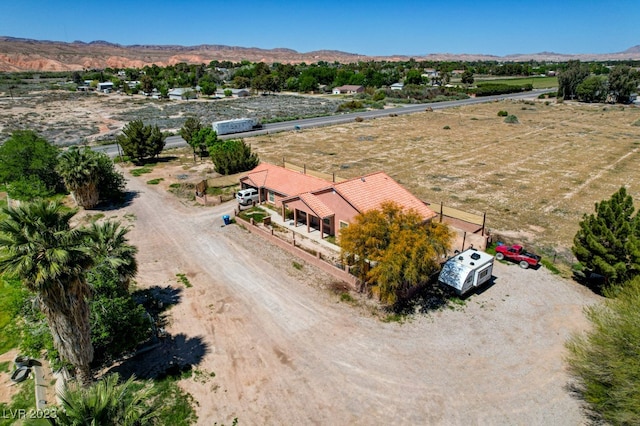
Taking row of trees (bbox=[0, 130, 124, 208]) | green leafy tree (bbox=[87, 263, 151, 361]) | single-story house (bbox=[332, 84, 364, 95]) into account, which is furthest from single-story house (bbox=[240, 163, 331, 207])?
single-story house (bbox=[332, 84, 364, 95])

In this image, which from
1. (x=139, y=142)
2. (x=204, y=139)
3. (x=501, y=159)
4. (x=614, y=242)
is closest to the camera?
(x=614, y=242)

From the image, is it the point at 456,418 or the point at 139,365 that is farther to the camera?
the point at 139,365

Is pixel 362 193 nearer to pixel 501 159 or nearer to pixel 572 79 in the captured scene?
pixel 501 159

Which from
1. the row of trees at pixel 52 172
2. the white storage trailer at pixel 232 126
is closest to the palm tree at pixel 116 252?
the row of trees at pixel 52 172

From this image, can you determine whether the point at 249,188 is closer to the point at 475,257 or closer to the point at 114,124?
the point at 475,257

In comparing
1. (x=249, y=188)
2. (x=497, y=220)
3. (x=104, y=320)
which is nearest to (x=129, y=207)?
(x=249, y=188)

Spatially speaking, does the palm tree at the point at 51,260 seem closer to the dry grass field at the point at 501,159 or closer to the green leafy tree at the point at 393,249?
the green leafy tree at the point at 393,249

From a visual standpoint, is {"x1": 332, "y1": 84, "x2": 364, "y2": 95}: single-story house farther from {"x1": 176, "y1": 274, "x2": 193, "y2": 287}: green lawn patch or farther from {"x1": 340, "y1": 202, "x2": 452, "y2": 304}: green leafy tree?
{"x1": 176, "y1": 274, "x2": 193, "y2": 287}: green lawn patch

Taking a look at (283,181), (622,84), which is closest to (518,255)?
(283,181)
